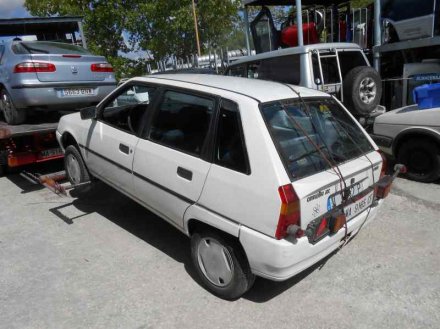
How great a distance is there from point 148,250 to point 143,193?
603 mm

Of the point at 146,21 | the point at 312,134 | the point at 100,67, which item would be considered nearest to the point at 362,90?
the point at 312,134

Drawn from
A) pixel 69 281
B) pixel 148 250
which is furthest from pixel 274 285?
pixel 69 281

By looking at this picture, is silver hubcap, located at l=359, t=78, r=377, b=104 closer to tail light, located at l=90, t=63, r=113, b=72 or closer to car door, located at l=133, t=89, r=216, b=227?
car door, located at l=133, t=89, r=216, b=227

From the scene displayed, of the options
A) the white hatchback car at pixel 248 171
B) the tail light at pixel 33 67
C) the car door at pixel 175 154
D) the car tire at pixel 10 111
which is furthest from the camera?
the car tire at pixel 10 111

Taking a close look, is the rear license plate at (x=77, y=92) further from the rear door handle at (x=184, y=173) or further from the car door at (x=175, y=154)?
the rear door handle at (x=184, y=173)

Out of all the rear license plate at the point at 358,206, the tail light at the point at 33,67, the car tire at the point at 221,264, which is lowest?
the car tire at the point at 221,264

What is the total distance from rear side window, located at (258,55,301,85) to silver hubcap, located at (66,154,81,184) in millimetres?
3511

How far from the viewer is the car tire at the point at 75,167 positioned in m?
4.50

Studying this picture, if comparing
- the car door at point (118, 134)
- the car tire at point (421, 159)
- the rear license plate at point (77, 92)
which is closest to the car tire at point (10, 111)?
the rear license plate at point (77, 92)

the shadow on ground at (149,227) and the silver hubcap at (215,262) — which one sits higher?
the silver hubcap at (215,262)

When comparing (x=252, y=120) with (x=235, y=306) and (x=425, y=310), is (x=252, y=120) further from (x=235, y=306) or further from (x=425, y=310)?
(x=425, y=310)

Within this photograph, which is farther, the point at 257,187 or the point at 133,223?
the point at 133,223

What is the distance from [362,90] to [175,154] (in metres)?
3.92

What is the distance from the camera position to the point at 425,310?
2641 mm
